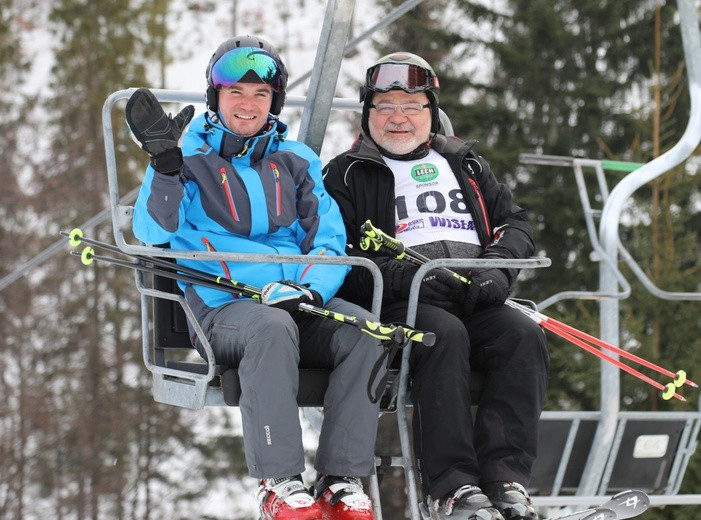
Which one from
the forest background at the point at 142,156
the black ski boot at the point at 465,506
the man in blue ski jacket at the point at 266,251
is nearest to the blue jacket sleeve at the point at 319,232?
the man in blue ski jacket at the point at 266,251

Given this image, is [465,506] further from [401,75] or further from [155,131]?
[401,75]

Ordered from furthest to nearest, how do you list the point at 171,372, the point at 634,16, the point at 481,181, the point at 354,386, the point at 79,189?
the point at 79,189, the point at 634,16, the point at 481,181, the point at 171,372, the point at 354,386

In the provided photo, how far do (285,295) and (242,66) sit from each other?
690 millimetres

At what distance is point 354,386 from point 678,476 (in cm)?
321

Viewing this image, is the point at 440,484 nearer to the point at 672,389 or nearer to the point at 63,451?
the point at 672,389

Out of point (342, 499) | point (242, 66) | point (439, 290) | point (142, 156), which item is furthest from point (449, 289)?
point (142, 156)

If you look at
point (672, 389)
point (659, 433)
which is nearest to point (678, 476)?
point (659, 433)

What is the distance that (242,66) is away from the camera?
3.23m

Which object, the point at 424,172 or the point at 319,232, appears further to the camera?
the point at 424,172

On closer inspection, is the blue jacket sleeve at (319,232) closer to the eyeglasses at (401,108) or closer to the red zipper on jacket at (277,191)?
the red zipper on jacket at (277,191)

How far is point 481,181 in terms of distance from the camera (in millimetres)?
3686

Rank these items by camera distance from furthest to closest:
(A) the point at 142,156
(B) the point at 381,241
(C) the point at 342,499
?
(A) the point at 142,156, (B) the point at 381,241, (C) the point at 342,499

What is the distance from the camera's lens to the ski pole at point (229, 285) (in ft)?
9.50

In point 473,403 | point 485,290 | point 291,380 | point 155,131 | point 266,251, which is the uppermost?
point 155,131
